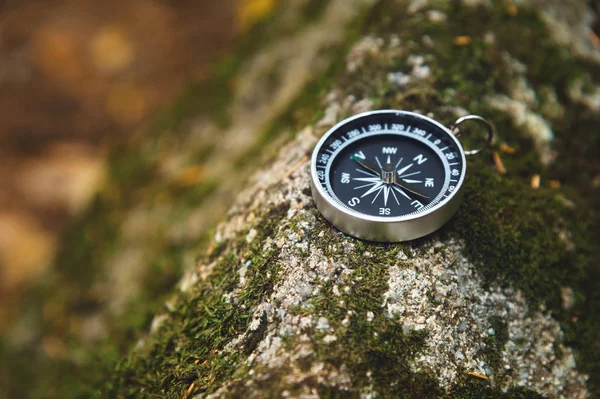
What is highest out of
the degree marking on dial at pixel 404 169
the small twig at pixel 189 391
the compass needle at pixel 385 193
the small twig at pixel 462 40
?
the compass needle at pixel 385 193

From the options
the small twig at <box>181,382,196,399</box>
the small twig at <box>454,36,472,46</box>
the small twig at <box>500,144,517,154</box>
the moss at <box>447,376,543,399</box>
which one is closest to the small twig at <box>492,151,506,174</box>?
the small twig at <box>500,144,517,154</box>

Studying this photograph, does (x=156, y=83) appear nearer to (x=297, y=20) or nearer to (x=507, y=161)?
(x=297, y=20)

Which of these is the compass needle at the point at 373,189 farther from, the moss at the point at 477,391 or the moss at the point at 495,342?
the moss at the point at 477,391

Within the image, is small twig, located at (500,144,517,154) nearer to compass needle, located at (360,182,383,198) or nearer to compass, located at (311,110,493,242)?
compass, located at (311,110,493,242)

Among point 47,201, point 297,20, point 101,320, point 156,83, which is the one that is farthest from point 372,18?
point 47,201

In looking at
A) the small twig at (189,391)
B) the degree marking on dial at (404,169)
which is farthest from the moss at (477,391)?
the small twig at (189,391)

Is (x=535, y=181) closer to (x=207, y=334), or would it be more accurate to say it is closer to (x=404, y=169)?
(x=404, y=169)
